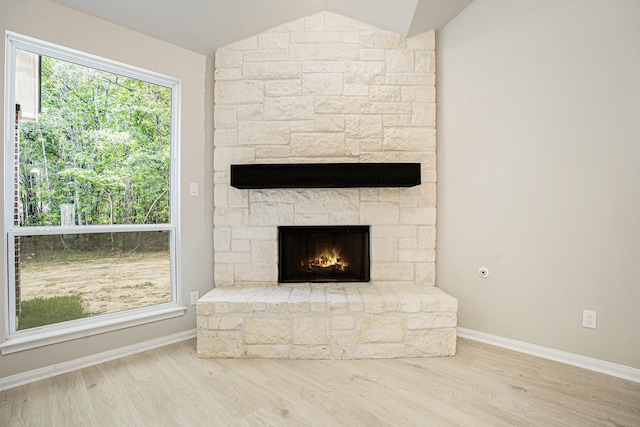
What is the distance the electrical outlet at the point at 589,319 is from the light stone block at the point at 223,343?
2481mm

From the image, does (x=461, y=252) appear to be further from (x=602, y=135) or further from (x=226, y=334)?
(x=226, y=334)

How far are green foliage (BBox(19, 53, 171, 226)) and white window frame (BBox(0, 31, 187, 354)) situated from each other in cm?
5

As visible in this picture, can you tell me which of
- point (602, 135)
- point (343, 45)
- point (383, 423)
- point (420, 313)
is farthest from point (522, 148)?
point (383, 423)

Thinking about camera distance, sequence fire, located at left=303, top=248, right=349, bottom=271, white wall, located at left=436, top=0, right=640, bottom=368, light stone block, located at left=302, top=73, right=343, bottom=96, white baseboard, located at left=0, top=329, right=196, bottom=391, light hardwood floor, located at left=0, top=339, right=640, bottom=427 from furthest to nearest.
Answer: fire, located at left=303, top=248, right=349, bottom=271, light stone block, located at left=302, top=73, right=343, bottom=96, white wall, located at left=436, top=0, right=640, bottom=368, white baseboard, located at left=0, top=329, right=196, bottom=391, light hardwood floor, located at left=0, top=339, right=640, bottom=427

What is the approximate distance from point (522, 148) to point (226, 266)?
105 inches

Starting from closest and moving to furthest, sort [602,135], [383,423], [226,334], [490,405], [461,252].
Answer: [383,423] → [490,405] → [602,135] → [226,334] → [461,252]

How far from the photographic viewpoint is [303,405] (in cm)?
171

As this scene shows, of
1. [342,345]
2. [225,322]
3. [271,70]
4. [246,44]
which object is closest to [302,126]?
[271,70]

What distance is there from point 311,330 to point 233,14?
2.59 meters

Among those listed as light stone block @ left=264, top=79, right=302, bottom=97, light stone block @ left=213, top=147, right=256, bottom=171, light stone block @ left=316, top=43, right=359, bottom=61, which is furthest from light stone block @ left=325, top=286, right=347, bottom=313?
light stone block @ left=316, top=43, right=359, bottom=61

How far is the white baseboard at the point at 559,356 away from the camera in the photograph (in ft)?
6.48

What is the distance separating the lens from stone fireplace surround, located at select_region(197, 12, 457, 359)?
8.95ft

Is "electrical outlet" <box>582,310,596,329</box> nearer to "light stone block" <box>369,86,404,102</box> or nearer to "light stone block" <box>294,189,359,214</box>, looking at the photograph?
"light stone block" <box>294,189,359,214</box>

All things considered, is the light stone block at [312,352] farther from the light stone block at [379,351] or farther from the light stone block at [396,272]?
the light stone block at [396,272]
